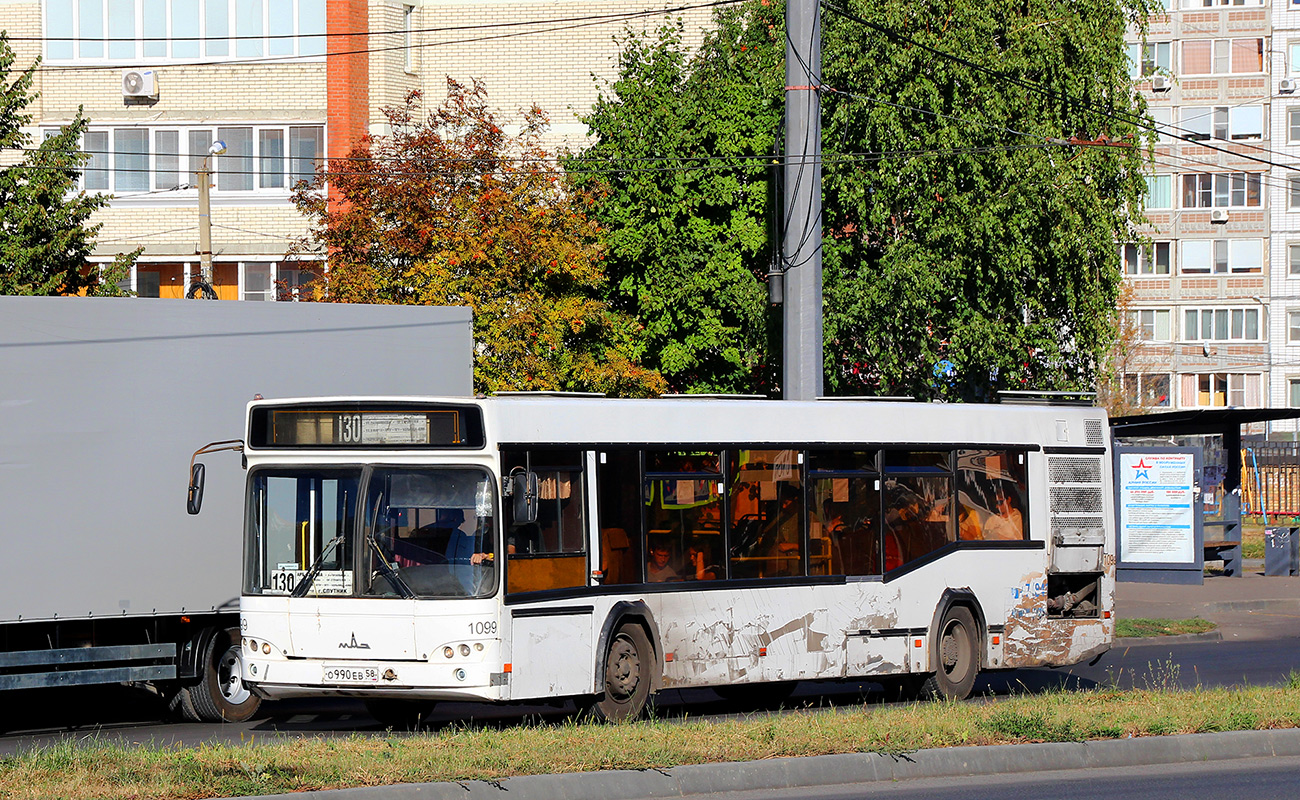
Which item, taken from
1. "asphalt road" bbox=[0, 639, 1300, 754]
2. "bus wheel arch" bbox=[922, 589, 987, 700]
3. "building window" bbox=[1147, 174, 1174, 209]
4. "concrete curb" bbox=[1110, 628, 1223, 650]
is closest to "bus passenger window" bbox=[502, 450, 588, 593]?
"asphalt road" bbox=[0, 639, 1300, 754]

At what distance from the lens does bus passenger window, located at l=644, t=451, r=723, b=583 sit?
13.3 metres

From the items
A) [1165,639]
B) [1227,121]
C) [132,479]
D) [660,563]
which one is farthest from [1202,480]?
[1227,121]

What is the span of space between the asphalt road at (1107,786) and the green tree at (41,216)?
676 inches

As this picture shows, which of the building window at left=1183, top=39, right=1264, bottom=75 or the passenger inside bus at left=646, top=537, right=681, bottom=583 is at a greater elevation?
the building window at left=1183, top=39, right=1264, bottom=75

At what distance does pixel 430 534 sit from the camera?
39.4 ft

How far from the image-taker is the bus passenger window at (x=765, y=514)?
13914mm

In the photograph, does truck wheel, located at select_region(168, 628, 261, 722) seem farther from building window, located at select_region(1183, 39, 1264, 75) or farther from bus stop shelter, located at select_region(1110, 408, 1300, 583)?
building window, located at select_region(1183, 39, 1264, 75)

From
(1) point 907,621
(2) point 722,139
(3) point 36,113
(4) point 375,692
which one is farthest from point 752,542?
(3) point 36,113

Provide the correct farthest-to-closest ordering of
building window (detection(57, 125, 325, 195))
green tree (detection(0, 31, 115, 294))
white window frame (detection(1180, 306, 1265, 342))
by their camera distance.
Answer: white window frame (detection(1180, 306, 1265, 342)) < building window (detection(57, 125, 325, 195)) < green tree (detection(0, 31, 115, 294))

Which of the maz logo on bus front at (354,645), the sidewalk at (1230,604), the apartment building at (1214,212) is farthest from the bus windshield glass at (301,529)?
the apartment building at (1214,212)

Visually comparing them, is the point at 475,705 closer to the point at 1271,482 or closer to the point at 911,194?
the point at 911,194

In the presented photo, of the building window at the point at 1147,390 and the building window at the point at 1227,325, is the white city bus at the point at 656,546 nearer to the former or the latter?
the building window at the point at 1147,390

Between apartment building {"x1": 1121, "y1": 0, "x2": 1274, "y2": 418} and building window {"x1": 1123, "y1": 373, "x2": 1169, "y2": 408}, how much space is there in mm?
132

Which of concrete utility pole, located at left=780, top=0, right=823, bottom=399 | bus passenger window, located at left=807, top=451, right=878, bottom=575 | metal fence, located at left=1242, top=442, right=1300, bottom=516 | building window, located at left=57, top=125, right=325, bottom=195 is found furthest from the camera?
metal fence, located at left=1242, top=442, right=1300, bottom=516
